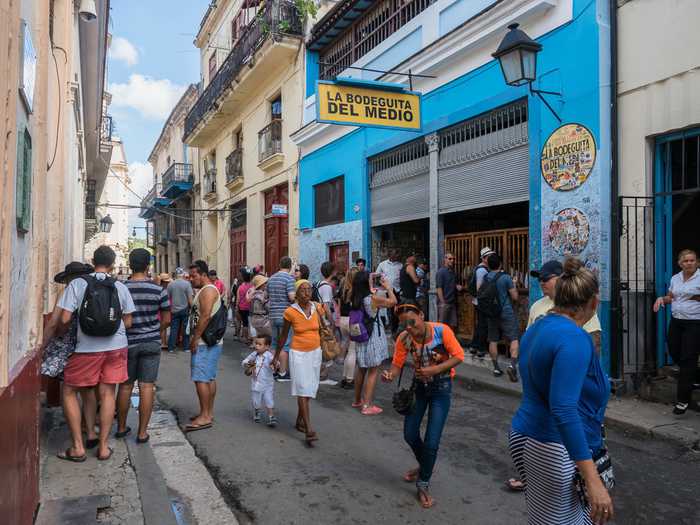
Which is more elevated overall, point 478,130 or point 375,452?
point 478,130

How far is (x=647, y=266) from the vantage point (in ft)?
22.7

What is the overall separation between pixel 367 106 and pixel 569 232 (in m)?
3.88

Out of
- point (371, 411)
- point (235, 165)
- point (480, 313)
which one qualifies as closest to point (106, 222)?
point (235, 165)

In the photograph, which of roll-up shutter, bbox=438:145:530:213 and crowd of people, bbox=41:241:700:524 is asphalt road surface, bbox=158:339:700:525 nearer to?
crowd of people, bbox=41:241:700:524

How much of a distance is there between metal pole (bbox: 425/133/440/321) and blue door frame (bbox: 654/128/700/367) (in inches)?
164

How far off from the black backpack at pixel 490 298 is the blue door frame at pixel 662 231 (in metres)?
1.94

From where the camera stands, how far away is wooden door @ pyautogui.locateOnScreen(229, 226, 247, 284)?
2112 centimetres

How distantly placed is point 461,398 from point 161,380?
436cm

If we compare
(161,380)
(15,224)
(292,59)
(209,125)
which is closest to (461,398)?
(161,380)

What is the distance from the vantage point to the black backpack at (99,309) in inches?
183

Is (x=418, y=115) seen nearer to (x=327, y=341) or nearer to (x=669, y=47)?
(x=669, y=47)

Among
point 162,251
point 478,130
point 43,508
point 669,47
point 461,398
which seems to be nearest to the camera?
point 43,508

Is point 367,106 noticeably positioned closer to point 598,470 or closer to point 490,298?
point 490,298

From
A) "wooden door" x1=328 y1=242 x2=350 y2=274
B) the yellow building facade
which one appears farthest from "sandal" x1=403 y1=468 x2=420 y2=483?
the yellow building facade
